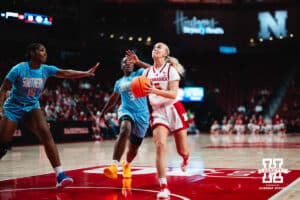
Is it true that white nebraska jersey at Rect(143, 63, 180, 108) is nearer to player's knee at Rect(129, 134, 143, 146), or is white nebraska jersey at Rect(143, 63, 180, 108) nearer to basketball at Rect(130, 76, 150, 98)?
basketball at Rect(130, 76, 150, 98)

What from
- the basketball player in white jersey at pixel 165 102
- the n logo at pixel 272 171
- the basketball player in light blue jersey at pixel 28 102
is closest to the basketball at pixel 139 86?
the basketball player in white jersey at pixel 165 102

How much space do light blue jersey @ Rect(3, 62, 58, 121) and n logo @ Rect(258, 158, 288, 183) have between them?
11.6 feet

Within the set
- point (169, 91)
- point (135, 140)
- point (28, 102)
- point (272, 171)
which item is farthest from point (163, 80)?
point (272, 171)

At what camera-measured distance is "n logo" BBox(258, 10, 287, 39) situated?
3684 cm

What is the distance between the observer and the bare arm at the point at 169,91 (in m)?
5.61

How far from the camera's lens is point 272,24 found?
3706cm

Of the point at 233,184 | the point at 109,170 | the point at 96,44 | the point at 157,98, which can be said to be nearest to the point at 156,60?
the point at 157,98

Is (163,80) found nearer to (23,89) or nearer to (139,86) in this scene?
(139,86)

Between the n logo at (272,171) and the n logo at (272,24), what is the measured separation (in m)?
28.0

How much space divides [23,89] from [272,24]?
109 feet

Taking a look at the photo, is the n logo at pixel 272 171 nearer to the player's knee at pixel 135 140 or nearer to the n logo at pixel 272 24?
the player's knee at pixel 135 140

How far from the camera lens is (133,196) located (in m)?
5.77

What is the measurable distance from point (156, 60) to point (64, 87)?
2091 centimetres

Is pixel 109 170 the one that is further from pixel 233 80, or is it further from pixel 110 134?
pixel 233 80
